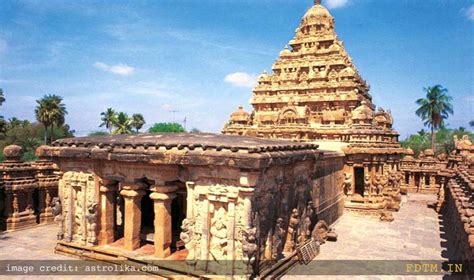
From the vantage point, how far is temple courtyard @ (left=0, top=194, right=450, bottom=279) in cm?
951

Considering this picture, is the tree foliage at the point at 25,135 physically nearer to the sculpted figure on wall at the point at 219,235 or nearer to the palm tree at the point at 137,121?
the palm tree at the point at 137,121

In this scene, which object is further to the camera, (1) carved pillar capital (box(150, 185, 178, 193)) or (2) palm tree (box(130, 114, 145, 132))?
(2) palm tree (box(130, 114, 145, 132))

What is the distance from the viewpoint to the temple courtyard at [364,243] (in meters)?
9.51

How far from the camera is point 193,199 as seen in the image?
768 cm

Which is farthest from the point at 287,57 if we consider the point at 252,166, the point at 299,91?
the point at 252,166

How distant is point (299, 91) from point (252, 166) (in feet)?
52.9

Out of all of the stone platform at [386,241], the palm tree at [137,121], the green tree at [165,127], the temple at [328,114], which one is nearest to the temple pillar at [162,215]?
the stone platform at [386,241]

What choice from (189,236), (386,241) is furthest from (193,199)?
(386,241)

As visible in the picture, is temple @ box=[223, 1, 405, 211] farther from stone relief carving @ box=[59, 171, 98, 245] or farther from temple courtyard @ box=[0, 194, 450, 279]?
stone relief carving @ box=[59, 171, 98, 245]

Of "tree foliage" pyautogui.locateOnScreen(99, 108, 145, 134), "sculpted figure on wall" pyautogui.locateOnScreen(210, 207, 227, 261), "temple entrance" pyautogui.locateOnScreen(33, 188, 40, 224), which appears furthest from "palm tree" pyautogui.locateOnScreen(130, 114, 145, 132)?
"sculpted figure on wall" pyautogui.locateOnScreen(210, 207, 227, 261)

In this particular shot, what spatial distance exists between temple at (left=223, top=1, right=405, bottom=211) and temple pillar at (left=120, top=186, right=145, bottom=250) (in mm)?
10376

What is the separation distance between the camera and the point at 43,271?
8.28 meters

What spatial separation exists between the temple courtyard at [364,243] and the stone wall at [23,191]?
0.58 m

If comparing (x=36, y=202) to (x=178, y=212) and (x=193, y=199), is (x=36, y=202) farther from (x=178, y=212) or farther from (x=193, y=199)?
(x=193, y=199)
